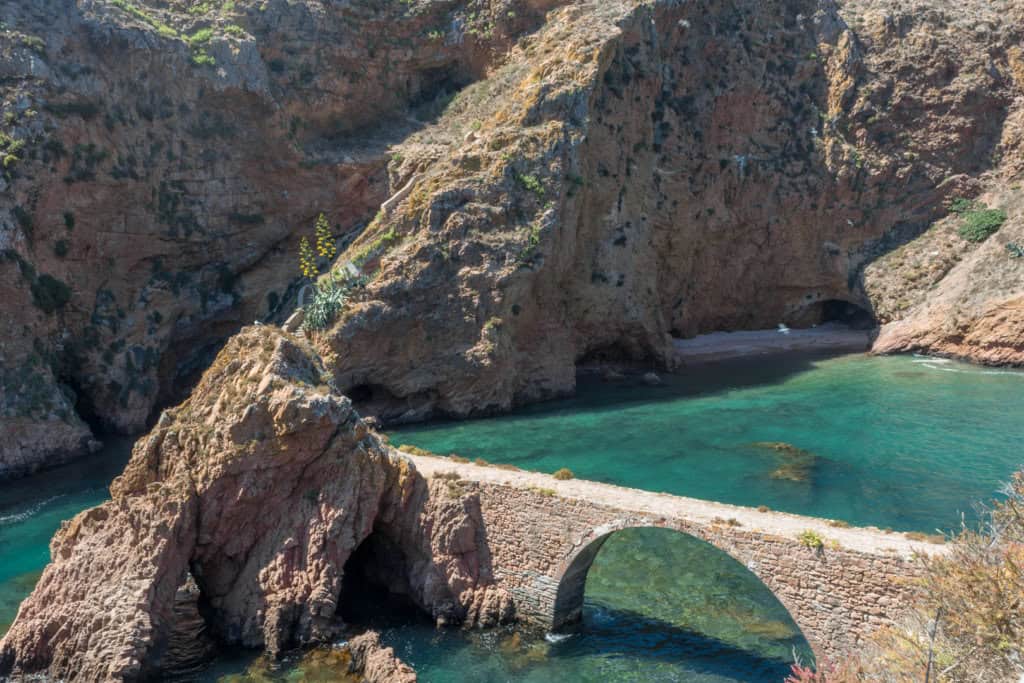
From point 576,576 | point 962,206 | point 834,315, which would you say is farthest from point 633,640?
point 834,315

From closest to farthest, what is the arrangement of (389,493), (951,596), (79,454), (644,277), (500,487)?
(951,596) → (500,487) → (389,493) → (79,454) → (644,277)

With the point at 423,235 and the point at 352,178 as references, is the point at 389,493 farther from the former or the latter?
the point at 352,178

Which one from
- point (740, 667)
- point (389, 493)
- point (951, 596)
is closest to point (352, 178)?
point (389, 493)

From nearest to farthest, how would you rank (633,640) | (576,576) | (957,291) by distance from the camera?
(633,640)
(576,576)
(957,291)

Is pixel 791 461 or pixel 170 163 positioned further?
pixel 170 163

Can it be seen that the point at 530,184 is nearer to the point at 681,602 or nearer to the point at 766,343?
the point at 766,343

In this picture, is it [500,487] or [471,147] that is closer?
[500,487]

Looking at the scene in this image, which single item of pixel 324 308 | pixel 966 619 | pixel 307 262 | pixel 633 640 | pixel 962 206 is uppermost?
pixel 307 262
